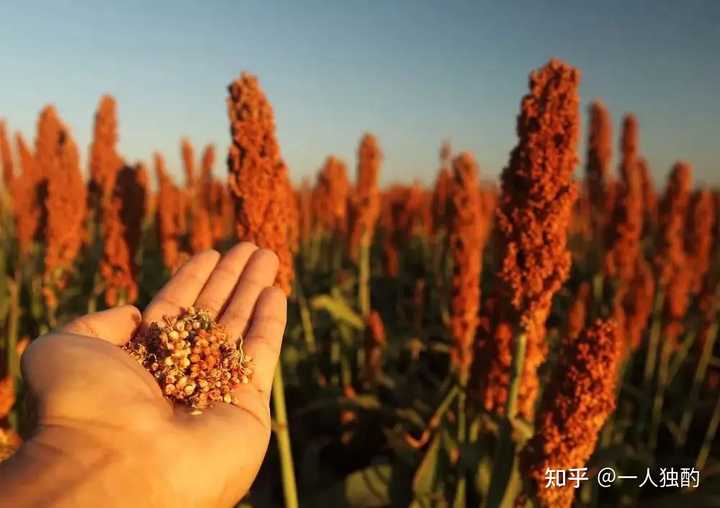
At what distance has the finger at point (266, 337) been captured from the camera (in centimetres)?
282

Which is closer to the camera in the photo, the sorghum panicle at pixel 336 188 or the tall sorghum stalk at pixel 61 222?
the tall sorghum stalk at pixel 61 222

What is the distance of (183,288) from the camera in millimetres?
3377

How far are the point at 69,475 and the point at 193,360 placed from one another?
2.69ft

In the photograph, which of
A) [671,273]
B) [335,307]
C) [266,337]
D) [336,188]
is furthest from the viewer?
[336,188]

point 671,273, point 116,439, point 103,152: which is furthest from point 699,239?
point 103,152

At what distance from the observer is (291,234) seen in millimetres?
8141

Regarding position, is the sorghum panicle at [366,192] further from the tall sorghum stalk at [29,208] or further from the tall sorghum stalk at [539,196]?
the tall sorghum stalk at [539,196]

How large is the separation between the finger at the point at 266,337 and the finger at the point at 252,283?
0.06 m

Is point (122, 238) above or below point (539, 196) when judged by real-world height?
below

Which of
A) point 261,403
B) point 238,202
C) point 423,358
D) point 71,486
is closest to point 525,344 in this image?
point 261,403

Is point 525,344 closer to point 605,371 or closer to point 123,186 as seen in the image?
point 605,371

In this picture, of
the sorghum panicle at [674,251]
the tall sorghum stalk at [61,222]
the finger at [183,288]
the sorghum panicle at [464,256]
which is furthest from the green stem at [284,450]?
the sorghum panicle at [674,251]

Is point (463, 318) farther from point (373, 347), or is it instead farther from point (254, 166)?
point (254, 166)

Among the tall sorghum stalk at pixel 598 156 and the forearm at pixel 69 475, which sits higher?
the tall sorghum stalk at pixel 598 156
